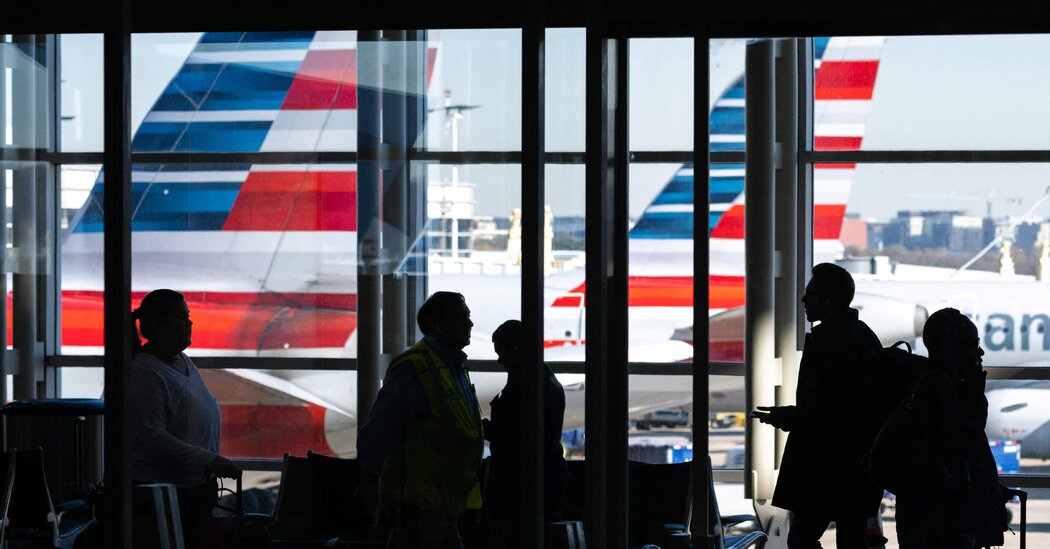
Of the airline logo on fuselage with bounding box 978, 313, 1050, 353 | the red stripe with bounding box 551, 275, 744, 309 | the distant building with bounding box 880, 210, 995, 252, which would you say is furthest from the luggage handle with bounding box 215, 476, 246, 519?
the airline logo on fuselage with bounding box 978, 313, 1050, 353

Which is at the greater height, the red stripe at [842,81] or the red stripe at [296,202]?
the red stripe at [842,81]

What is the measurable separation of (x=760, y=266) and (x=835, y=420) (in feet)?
7.64

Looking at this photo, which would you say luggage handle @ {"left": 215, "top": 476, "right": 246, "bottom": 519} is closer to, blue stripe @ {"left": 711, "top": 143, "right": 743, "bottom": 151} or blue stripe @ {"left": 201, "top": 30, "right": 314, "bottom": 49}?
Answer: blue stripe @ {"left": 201, "top": 30, "right": 314, "bottom": 49}

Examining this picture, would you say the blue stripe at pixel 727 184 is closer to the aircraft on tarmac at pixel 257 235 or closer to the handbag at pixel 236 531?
the aircraft on tarmac at pixel 257 235

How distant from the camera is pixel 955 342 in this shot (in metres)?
4.55

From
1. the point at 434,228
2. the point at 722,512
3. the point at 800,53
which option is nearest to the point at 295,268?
the point at 434,228

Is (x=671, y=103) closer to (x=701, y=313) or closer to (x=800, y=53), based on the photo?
(x=701, y=313)

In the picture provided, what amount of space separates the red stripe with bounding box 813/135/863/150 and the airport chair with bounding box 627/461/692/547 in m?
3.51

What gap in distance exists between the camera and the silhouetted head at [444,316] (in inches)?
140

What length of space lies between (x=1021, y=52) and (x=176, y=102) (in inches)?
215

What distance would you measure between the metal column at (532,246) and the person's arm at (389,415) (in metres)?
0.34

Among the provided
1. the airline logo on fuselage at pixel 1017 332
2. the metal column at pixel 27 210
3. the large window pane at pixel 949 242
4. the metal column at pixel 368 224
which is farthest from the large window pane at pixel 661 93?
the airline logo on fuselage at pixel 1017 332

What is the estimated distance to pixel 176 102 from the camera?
11.3ft

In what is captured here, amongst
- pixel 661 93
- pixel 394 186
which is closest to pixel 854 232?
pixel 661 93
